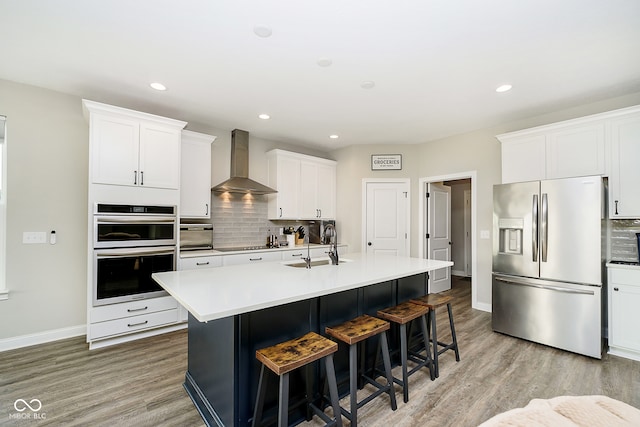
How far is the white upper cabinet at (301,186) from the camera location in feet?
Answer: 15.7

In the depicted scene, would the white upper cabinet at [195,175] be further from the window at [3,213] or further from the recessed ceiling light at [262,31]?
the recessed ceiling light at [262,31]

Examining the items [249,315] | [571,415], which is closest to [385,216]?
[249,315]

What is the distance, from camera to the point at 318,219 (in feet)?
17.4

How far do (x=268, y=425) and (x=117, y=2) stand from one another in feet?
9.35

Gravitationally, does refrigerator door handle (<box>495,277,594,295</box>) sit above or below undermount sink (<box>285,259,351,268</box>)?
below

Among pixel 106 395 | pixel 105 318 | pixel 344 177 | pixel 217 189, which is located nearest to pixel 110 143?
pixel 217 189

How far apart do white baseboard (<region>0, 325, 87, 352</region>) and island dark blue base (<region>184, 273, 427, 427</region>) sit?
1.95 meters

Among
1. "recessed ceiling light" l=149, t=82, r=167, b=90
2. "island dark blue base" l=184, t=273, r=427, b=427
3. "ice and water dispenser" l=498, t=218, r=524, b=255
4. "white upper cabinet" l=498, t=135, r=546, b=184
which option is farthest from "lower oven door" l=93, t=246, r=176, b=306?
"white upper cabinet" l=498, t=135, r=546, b=184

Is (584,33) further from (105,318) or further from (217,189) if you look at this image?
(105,318)

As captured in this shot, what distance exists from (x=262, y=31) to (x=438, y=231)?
176 inches

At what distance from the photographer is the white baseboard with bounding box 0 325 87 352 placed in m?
2.87

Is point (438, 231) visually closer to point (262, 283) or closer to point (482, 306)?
point (482, 306)

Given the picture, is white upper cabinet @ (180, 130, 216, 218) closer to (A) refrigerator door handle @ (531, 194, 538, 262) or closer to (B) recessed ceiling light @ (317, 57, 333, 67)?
(B) recessed ceiling light @ (317, 57, 333, 67)

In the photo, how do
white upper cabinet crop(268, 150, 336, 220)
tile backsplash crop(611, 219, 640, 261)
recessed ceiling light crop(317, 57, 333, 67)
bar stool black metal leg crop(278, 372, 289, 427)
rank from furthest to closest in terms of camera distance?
1. white upper cabinet crop(268, 150, 336, 220)
2. tile backsplash crop(611, 219, 640, 261)
3. recessed ceiling light crop(317, 57, 333, 67)
4. bar stool black metal leg crop(278, 372, 289, 427)
